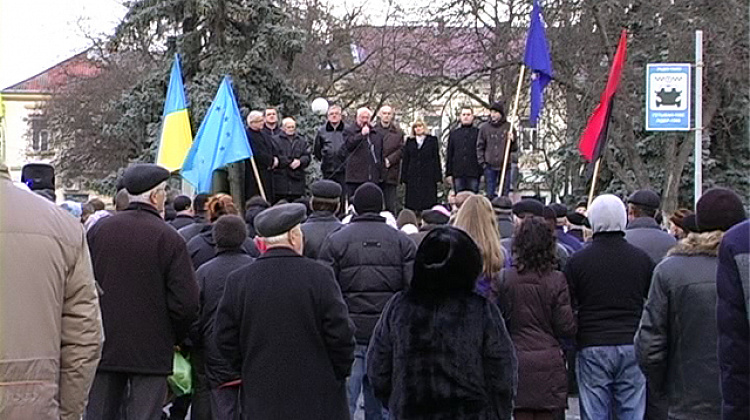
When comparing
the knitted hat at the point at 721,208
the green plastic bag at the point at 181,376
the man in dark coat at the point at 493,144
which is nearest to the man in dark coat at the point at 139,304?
the green plastic bag at the point at 181,376

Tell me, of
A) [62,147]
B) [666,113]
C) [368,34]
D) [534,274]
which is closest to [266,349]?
[534,274]

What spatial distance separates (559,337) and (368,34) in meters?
37.2

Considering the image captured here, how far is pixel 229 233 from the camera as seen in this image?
287 inches

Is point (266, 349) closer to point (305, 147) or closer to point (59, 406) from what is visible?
point (59, 406)

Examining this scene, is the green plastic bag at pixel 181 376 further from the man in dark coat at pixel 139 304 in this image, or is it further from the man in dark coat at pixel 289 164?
the man in dark coat at pixel 289 164

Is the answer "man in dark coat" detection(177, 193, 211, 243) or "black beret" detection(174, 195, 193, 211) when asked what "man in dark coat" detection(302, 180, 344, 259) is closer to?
"man in dark coat" detection(177, 193, 211, 243)

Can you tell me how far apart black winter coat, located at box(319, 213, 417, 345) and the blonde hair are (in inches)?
37.9

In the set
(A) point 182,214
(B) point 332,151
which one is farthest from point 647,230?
(B) point 332,151

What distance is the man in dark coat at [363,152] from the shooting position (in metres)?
14.7

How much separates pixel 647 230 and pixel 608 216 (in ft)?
4.06

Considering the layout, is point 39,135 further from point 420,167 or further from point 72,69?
point 420,167

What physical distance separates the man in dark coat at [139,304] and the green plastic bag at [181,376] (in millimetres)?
763

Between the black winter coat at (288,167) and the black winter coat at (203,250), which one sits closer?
the black winter coat at (203,250)

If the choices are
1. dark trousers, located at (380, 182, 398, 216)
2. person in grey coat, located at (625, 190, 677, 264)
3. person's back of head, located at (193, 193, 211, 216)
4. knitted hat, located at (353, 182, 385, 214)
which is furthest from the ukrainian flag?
person in grey coat, located at (625, 190, 677, 264)
